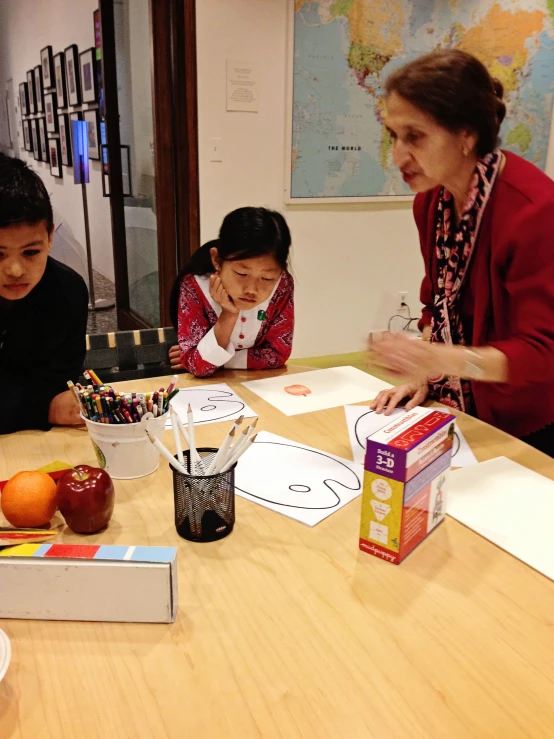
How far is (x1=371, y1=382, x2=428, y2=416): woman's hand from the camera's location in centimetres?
135

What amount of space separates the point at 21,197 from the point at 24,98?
582 cm

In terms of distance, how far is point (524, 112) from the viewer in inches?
141

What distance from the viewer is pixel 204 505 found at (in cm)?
85

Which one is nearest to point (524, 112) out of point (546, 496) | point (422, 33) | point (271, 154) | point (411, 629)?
point (422, 33)

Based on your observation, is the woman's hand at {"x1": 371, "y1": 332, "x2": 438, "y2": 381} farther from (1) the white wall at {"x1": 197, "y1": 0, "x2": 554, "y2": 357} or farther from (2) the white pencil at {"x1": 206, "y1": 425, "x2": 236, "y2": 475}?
(1) the white wall at {"x1": 197, "y1": 0, "x2": 554, "y2": 357}

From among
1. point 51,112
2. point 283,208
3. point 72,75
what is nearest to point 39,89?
point 51,112

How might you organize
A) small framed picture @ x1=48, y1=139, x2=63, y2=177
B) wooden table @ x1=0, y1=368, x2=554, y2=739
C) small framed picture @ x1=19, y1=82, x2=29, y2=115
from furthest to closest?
small framed picture @ x1=19, y1=82, x2=29, y2=115, small framed picture @ x1=48, y1=139, x2=63, y2=177, wooden table @ x1=0, y1=368, x2=554, y2=739

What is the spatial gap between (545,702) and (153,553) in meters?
0.43

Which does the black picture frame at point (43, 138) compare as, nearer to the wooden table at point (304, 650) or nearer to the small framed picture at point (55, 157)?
the small framed picture at point (55, 157)

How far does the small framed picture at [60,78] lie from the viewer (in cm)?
479

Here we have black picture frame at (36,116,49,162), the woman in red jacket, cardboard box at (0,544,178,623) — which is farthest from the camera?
black picture frame at (36,116,49,162)

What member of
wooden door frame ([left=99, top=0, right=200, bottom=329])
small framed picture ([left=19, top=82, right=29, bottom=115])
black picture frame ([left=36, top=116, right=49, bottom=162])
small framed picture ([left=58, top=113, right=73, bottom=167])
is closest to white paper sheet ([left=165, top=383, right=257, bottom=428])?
wooden door frame ([left=99, top=0, right=200, bottom=329])

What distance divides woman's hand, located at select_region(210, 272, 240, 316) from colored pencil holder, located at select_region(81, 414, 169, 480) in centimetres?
67

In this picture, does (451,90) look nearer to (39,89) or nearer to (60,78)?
(60,78)
